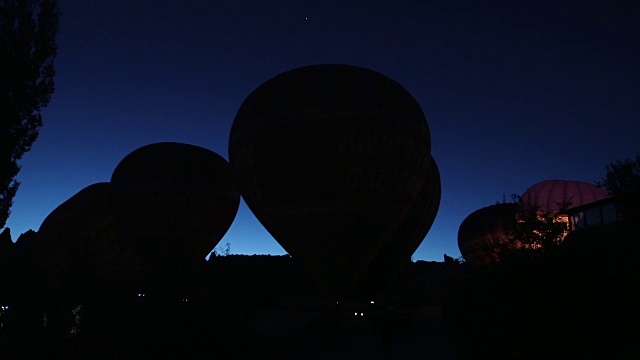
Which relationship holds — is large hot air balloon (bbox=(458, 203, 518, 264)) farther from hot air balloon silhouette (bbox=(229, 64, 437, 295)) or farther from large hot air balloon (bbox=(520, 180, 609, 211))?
hot air balloon silhouette (bbox=(229, 64, 437, 295))

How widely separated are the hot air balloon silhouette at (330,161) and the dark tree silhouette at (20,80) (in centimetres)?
715

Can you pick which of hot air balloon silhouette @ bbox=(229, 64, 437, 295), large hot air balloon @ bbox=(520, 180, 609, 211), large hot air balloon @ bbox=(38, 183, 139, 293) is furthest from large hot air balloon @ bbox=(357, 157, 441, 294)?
large hot air balloon @ bbox=(38, 183, 139, 293)

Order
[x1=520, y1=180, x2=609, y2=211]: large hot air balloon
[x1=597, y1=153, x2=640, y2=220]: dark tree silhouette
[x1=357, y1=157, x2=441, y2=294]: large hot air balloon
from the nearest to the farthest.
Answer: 1. [x1=597, y1=153, x2=640, y2=220]: dark tree silhouette
2. [x1=357, y1=157, x2=441, y2=294]: large hot air balloon
3. [x1=520, y1=180, x2=609, y2=211]: large hot air balloon

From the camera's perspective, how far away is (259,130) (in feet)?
57.8

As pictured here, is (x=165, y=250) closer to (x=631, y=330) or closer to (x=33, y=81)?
(x=33, y=81)

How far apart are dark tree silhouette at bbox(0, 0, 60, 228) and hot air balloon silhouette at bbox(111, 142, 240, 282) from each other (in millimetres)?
6663

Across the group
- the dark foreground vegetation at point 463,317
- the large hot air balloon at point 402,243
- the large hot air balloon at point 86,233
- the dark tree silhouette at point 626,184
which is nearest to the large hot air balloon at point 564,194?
the large hot air balloon at point 402,243

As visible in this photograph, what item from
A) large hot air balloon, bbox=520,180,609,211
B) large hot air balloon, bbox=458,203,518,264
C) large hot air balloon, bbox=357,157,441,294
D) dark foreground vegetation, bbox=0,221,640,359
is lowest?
dark foreground vegetation, bbox=0,221,640,359

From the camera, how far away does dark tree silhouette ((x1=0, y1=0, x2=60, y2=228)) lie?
16812 mm

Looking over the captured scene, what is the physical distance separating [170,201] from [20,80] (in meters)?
8.87

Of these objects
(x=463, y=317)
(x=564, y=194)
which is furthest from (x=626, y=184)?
(x=564, y=194)

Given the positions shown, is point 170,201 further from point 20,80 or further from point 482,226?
point 482,226

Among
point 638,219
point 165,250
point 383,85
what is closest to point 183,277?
point 383,85

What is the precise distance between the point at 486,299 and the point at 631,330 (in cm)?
246
